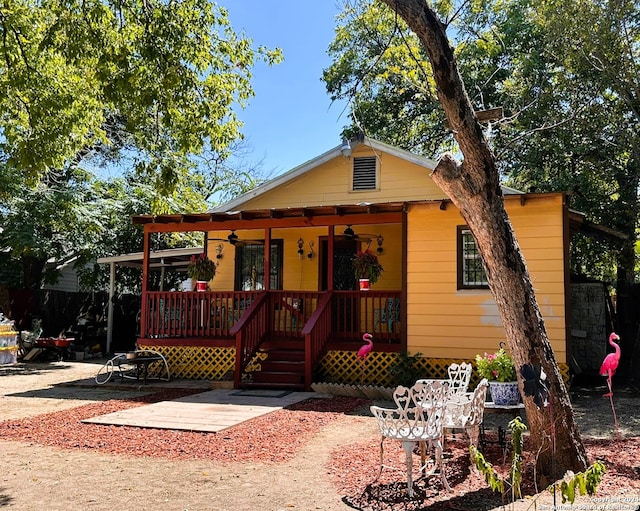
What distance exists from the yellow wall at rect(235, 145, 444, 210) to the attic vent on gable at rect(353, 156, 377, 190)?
10 cm

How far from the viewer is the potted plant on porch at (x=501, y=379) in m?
6.32

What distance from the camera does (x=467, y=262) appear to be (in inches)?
436

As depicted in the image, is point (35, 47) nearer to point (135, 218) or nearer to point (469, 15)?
point (135, 218)

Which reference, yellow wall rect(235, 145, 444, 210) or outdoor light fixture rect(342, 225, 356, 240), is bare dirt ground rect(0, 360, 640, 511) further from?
yellow wall rect(235, 145, 444, 210)

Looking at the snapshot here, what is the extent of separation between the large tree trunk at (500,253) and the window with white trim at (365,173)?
28.0ft

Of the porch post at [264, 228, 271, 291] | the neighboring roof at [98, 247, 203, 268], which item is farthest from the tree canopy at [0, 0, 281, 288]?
the neighboring roof at [98, 247, 203, 268]

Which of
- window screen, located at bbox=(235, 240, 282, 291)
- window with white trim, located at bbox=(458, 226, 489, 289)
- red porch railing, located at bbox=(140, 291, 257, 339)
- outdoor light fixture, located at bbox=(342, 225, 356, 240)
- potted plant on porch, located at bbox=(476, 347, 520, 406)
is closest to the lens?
potted plant on porch, located at bbox=(476, 347, 520, 406)

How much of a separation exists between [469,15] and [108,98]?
12.6 m

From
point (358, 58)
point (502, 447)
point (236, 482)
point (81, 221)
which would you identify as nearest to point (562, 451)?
point (502, 447)

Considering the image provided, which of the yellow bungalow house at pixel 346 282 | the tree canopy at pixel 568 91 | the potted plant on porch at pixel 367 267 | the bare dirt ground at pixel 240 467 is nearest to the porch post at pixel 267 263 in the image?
the yellow bungalow house at pixel 346 282

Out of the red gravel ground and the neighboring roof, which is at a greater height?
the neighboring roof

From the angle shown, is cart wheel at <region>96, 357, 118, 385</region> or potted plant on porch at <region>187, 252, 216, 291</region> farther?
potted plant on porch at <region>187, 252, 216, 291</region>

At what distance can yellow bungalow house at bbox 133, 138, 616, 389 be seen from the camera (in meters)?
10.6

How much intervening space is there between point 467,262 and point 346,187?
4.15 metres
